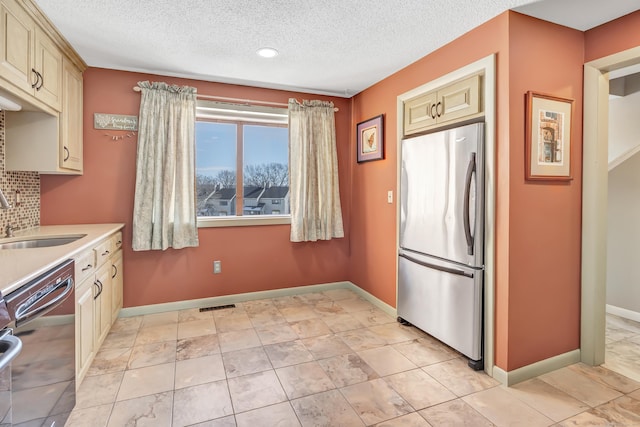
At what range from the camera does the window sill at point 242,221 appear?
3.58 m

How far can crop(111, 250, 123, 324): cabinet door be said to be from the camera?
2.84 metres

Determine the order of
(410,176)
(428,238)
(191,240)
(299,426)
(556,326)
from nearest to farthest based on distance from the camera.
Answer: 1. (299,426)
2. (556,326)
3. (428,238)
4. (410,176)
5. (191,240)

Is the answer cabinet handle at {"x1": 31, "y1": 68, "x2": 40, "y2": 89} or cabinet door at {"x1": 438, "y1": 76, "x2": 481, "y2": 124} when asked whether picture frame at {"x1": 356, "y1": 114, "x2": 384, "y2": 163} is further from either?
cabinet handle at {"x1": 31, "y1": 68, "x2": 40, "y2": 89}

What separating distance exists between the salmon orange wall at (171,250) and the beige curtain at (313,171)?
20 cm

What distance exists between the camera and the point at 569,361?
2.41 metres

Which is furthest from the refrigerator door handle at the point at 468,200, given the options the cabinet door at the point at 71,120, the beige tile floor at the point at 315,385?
the cabinet door at the point at 71,120

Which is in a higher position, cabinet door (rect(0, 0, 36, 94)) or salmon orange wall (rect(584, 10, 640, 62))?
salmon orange wall (rect(584, 10, 640, 62))

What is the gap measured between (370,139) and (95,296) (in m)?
2.86

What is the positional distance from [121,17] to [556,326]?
3615 millimetres

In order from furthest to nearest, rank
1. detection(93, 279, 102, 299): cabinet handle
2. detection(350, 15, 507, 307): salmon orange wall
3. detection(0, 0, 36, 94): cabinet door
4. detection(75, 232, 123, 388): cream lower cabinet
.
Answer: detection(350, 15, 507, 307): salmon orange wall
detection(93, 279, 102, 299): cabinet handle
detection(75, 232, 123, 388): cream lower cabinet
detection(0, 0, 36, 94): cabinet door

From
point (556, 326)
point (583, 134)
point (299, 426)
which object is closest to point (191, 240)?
point (299, 426)

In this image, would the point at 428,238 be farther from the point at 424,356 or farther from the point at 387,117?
the point at 387,117

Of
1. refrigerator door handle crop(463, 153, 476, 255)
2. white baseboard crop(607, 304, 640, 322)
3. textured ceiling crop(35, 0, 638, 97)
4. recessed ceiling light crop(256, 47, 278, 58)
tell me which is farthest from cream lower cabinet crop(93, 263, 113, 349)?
white baseboard crop(607, 304, 640, 322)

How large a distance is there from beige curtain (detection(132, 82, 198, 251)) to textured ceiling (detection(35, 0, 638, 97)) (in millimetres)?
311
